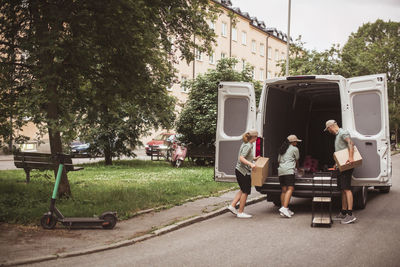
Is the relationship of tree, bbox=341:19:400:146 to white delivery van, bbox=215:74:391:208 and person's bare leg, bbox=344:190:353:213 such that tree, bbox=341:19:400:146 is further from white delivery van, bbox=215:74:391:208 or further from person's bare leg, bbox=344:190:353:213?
person's bare leg, bbox=344:190:353:213

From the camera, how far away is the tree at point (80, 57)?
8.97m

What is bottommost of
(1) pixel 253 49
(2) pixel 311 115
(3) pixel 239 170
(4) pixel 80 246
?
(4) pixel 80 246

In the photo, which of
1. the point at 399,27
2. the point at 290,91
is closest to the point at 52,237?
the point at 290,91

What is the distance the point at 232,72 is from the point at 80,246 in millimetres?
17043

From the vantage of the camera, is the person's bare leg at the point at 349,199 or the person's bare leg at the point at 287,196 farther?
the person's bare leg at the point at 287,196

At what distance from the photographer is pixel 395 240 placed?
7.06m

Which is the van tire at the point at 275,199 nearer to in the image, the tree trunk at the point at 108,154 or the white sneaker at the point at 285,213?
the white sneaker at the point at 285,213

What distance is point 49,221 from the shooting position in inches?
306

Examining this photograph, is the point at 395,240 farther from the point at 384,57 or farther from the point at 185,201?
the point at 384,57

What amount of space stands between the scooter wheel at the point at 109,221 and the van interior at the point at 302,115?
3.90m

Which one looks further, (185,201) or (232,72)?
(232,72)

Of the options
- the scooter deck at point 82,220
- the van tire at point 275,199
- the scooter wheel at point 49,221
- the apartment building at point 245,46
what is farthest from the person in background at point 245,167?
the apartment building at point 245,46

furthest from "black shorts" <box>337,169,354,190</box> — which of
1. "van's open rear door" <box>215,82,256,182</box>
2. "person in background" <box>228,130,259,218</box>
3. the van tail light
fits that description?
"van's open rear door" <box>215,82,256,182</box>

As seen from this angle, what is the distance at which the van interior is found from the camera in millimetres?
10828
